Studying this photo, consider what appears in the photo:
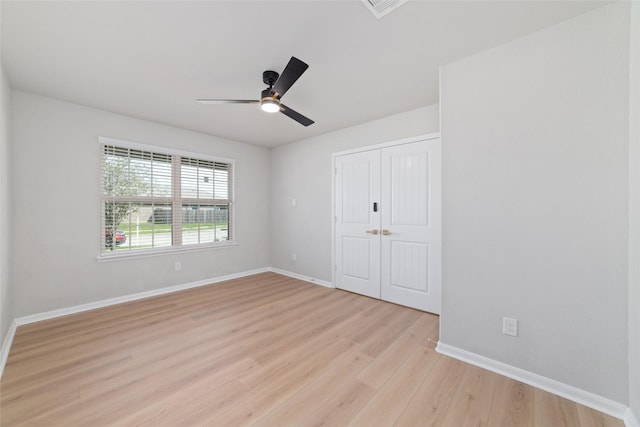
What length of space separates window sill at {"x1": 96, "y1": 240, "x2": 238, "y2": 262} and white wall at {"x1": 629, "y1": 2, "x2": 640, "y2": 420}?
4.65 metres

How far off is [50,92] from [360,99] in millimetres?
3458

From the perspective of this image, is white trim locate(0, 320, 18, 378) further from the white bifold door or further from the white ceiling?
the white bifold door

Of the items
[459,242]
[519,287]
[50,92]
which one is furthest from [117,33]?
[519,287]

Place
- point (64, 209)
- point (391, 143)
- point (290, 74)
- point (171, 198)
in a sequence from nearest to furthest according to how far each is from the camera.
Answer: point (290, 74), point (64, 209), point (391, 143), point (171, 198)

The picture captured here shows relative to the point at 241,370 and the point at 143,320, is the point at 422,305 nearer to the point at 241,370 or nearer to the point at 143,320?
the point at 241,370

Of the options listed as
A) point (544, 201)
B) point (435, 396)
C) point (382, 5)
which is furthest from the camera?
point (544, 201)

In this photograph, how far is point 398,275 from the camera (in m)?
3.37

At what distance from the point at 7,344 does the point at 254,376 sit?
7.70 feet

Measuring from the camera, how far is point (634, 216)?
4.83 ft

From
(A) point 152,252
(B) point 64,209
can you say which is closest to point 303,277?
(A) point 152,252

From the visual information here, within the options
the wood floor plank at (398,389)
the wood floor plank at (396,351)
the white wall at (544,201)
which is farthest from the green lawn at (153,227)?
the white wall at (544,201)

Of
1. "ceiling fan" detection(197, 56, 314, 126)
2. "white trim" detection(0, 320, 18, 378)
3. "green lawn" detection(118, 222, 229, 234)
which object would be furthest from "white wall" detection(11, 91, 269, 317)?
"ceiling fan" detection(197, 56, 314, 126)

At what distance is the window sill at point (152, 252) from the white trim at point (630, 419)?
4672 millimetres

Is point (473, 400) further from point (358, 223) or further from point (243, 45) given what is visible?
point (243, 45)
